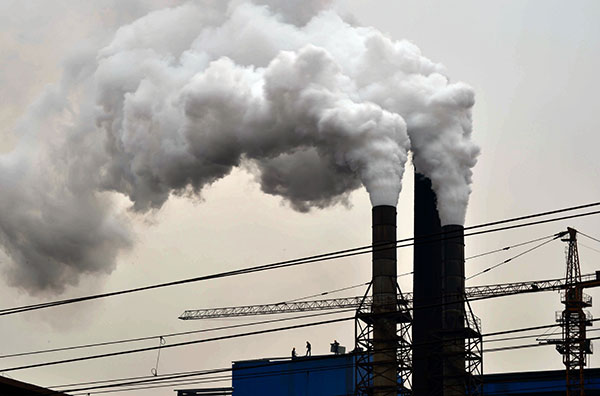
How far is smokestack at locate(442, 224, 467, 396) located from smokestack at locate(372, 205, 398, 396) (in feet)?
14.5

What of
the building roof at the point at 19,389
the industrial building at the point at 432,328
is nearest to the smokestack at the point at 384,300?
the industrial building at the point at 432,328

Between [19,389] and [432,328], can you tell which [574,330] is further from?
[19,389]

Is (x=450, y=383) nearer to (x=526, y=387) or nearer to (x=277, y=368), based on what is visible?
(x=526, y=387)

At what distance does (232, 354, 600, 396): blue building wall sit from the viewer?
7869 cm

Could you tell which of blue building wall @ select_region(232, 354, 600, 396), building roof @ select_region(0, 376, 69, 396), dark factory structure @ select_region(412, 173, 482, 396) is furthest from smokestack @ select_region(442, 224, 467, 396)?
building roof @ select_region(0, 376, 69, 396)

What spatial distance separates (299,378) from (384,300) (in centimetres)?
1924

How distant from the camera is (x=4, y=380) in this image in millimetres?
37281

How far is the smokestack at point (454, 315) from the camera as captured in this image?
69750mm

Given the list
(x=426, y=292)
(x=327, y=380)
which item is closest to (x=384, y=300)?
(x=426, y=292)

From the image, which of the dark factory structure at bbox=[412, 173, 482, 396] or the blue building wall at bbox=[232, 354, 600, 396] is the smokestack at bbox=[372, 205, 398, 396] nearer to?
the dark factory structure at bbox=[412, 173, 482, 396]

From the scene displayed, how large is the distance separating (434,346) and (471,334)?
9.57 ft

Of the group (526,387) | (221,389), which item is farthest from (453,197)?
(221,389)

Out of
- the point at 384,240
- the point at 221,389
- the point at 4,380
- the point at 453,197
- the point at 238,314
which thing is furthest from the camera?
the point at 238,314

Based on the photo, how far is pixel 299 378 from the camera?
271 ft
